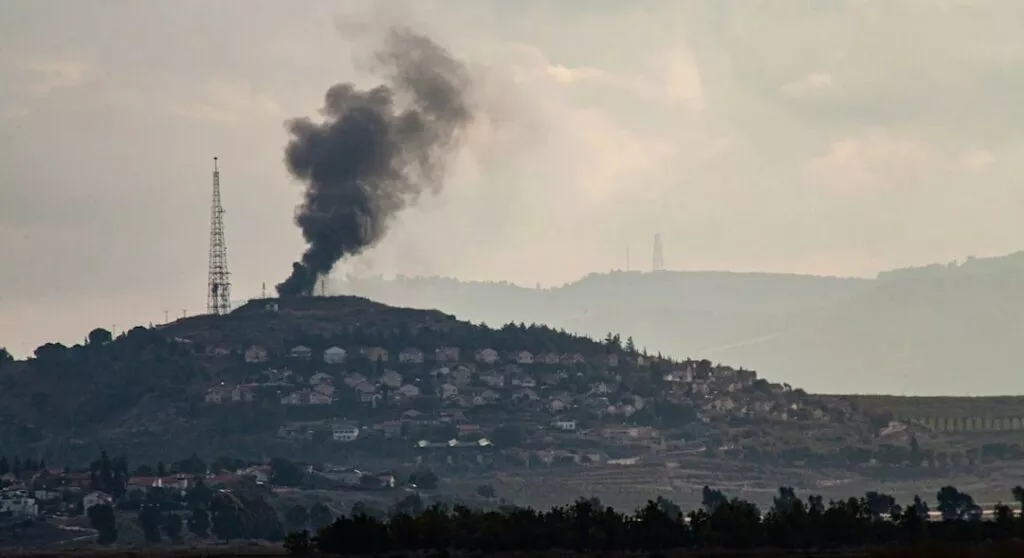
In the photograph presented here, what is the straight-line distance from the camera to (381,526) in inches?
5344

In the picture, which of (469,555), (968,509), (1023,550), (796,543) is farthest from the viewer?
(968,509)

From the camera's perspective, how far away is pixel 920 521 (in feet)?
450

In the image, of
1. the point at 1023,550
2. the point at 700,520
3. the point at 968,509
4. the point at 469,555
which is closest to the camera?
the point at 1023,550

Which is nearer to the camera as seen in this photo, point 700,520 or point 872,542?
point 872,542

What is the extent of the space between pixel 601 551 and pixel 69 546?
77009 millimetres

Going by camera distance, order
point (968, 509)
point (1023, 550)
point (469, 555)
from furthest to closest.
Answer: point (968, 509) < point (469, 555) < point (1023, 550)

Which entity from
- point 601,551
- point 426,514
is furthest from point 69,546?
point 601,551

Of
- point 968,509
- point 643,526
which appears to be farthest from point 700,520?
point 968,509

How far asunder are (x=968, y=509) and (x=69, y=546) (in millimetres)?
78994

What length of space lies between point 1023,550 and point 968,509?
323 feet

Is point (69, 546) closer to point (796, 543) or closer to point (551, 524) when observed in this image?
point (551, 524)

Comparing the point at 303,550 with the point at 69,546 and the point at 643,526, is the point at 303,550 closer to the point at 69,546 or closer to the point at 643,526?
the point at 643,526

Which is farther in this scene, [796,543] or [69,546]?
[69,546]

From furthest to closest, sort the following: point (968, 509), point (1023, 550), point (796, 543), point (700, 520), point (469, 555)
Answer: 1. point (968, 509)
2. point (700, 520)
3. point (796, 543)
4. point (469, 555)
5. point (1023, 550)
